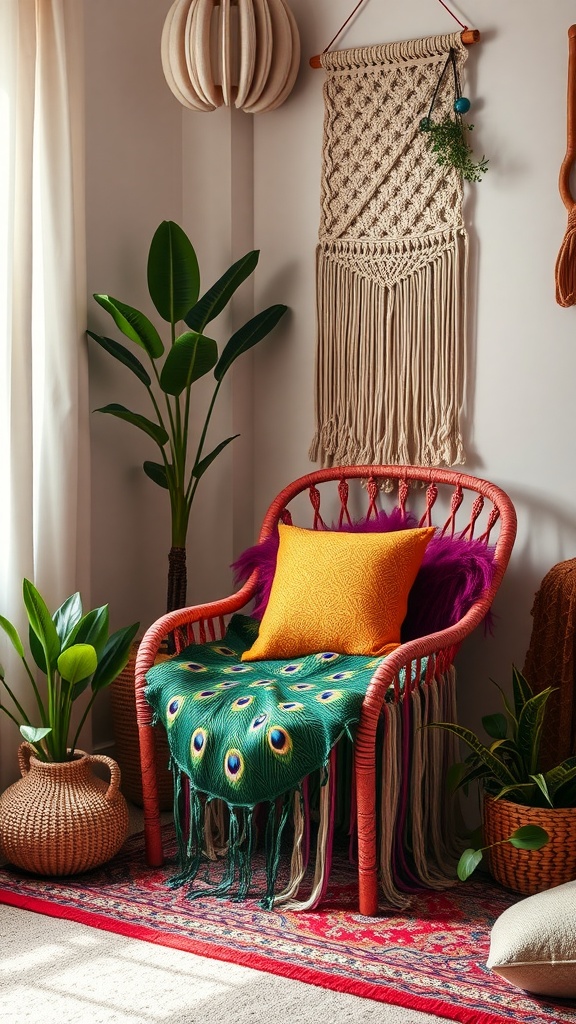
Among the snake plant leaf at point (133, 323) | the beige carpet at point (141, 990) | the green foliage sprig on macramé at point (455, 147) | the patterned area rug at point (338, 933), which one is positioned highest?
the green foliage sprig on macramé at point (455, 147)

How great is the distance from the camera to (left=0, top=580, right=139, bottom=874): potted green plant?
247 cm

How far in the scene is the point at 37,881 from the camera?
250cm

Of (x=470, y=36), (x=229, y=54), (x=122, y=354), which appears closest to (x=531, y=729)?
(x=122, y=354)

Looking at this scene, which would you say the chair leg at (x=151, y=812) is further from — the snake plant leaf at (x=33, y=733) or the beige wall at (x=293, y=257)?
the beige wall at (x=293, y=257)

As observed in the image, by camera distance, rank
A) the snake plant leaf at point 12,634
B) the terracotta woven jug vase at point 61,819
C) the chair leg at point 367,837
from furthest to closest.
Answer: the snake plant leaf at point 12,634, the terracotta woven jug vase at point 61,819, the chair leg at point 367,837

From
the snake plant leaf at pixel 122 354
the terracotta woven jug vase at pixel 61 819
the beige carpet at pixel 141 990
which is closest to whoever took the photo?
the beige carpet at pixel 141 990

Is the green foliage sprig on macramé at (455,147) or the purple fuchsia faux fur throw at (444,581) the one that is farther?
the green foliage sprig on macramé at (455,147)

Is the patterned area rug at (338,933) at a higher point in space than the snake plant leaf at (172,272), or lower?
lower

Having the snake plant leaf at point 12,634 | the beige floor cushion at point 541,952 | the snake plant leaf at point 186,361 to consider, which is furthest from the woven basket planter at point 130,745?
the beige floor cushion at point 541,952

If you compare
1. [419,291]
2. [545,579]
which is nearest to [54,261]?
[419,291]

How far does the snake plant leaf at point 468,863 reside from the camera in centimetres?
230

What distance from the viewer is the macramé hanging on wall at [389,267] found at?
2.97 metres

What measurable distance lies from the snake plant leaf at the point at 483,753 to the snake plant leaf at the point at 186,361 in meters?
1.16

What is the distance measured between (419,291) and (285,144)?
673 millimetres
